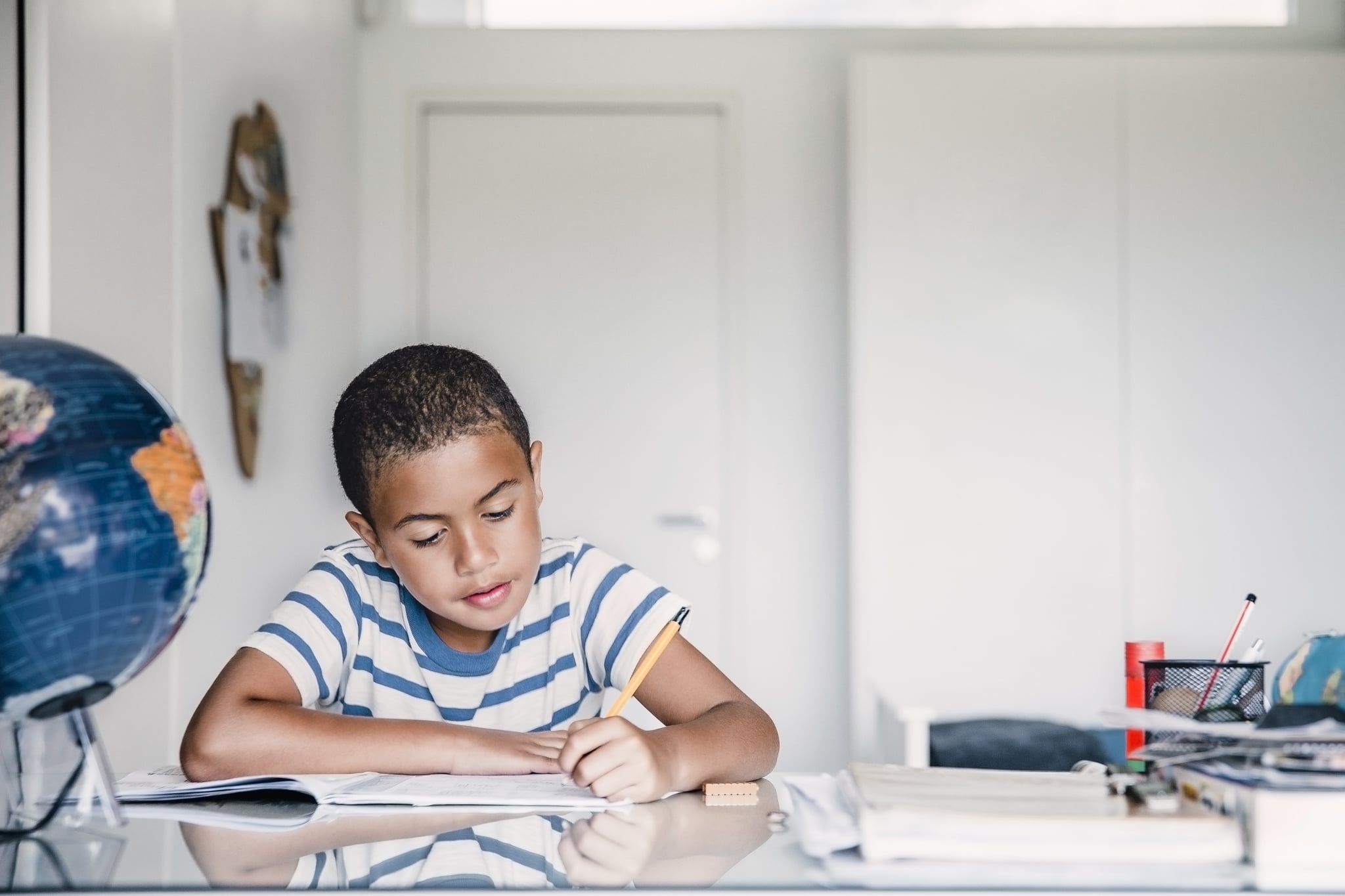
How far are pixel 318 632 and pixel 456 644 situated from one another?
0.15 m

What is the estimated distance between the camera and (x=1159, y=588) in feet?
9.75

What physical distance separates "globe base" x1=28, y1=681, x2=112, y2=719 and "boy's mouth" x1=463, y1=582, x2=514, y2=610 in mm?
428

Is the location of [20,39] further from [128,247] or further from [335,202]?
[335,202]

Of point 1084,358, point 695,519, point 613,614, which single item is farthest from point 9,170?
point 1084,358

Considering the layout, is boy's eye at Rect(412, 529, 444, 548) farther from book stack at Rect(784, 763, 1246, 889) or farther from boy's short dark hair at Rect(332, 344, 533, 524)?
book stack at Rect(784, 763, 1246, 889)

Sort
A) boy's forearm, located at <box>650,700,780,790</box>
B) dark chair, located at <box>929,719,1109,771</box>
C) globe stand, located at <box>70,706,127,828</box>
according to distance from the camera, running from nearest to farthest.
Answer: globe stand, located at <box>70,706,127,828</box>, boy's forearm, located at <box>650,700,780,790</box>, dark chair, located at <box>929,719,1109,771</box>

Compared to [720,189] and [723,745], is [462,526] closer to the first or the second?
[723,745]

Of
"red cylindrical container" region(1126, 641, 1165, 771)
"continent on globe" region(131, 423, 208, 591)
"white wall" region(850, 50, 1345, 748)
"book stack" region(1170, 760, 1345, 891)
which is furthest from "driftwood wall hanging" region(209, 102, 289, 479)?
"book stack" region(1170, 760, 1345, 891)

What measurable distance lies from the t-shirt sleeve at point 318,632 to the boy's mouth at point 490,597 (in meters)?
0.16

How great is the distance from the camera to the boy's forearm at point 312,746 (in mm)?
1050

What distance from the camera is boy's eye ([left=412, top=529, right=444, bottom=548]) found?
1213mm

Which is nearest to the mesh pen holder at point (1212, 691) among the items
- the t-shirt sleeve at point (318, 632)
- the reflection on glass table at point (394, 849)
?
the reflection on glass table at point (394, 849)

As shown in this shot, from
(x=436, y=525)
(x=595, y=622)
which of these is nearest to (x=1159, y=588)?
(x=595, y=622)

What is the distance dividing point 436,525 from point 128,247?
0.89 metres
